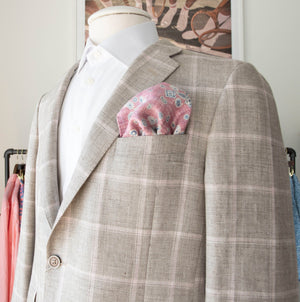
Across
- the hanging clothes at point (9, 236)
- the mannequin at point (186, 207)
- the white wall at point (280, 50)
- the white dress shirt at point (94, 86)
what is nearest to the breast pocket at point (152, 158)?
the mannequin at point (186, 207)

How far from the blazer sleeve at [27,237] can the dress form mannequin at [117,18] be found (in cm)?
33

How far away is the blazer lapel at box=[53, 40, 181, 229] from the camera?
2.20ft

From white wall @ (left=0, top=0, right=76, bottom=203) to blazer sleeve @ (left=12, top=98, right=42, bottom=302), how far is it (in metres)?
0.96

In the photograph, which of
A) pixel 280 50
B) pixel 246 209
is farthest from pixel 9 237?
pixel 280 50

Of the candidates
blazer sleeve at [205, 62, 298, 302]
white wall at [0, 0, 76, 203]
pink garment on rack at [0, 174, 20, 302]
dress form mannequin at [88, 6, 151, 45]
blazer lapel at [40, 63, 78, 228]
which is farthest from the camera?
white wall at [0, 0, 76, 203]

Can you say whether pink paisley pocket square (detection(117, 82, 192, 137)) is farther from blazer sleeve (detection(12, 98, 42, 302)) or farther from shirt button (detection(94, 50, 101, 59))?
blazer sleeve (detection(12, 98, 42, 302))

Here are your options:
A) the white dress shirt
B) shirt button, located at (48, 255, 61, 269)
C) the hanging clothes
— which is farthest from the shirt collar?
the hanging clothes

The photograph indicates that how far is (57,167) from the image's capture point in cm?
82

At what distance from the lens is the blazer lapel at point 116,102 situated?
0.67 m

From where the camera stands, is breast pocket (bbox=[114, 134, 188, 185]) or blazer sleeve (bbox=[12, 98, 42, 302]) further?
blazer sleeve (bbox=[12, 98, 42, 302])

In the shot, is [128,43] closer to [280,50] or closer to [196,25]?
[196,25]

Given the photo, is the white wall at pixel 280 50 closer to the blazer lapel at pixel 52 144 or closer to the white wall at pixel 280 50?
the white wall at pixel 280 50

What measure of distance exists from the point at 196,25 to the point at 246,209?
4.83ft

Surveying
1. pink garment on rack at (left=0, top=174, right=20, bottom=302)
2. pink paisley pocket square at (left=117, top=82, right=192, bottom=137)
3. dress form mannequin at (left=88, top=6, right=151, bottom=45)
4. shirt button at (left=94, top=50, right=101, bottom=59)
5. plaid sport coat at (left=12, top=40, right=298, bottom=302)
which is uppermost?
dress form mannequin at (left=88, top=6, right=151, bottom=45)
